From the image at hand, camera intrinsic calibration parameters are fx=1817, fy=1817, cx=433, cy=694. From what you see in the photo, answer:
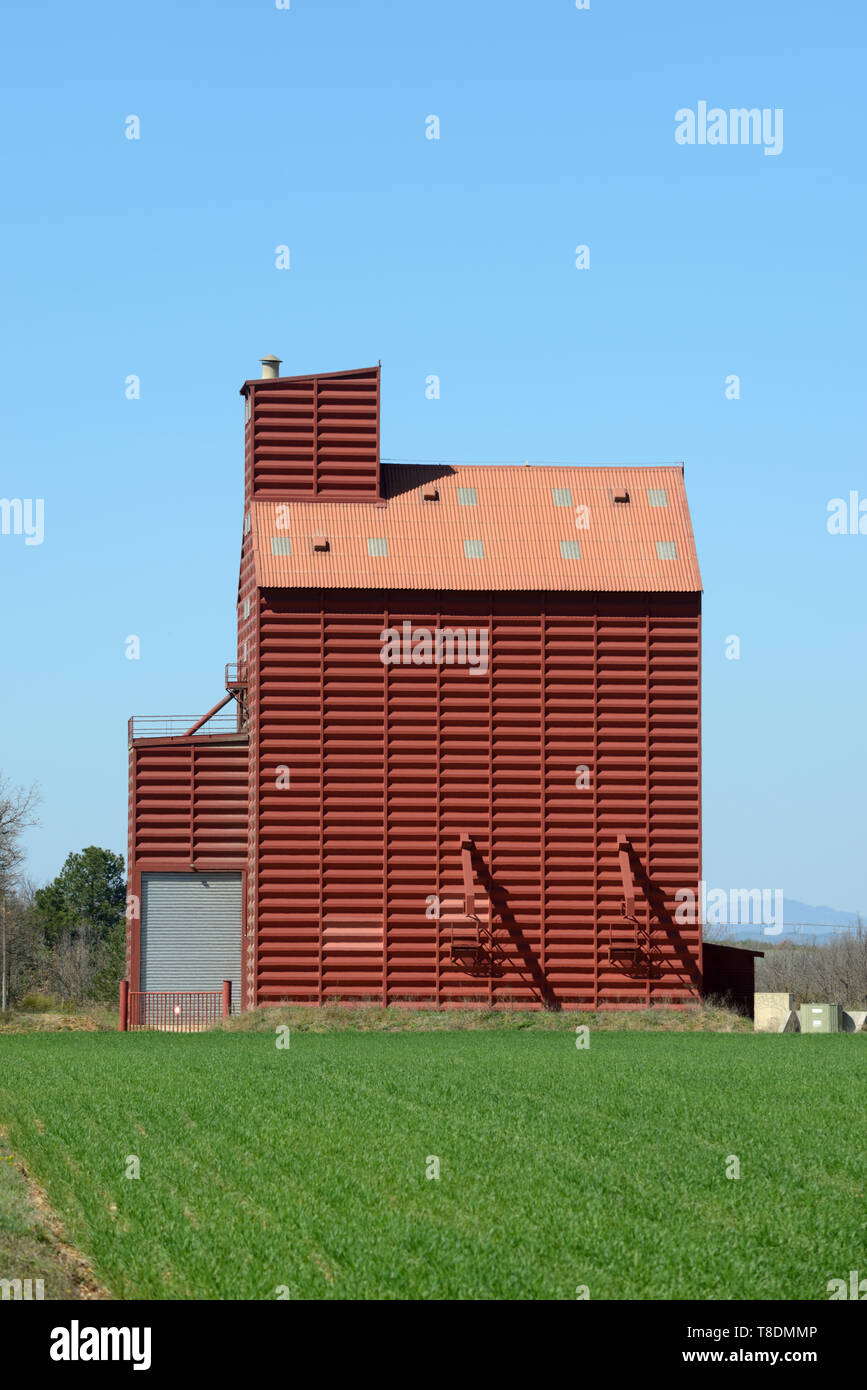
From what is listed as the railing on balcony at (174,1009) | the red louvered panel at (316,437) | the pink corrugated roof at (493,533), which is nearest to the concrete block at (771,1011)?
the pink corrugated roof at (493,533)

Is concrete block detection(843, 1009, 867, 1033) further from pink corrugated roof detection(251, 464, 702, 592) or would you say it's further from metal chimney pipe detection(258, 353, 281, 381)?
metal chimney pipe detection(258, 353, 281, 381)

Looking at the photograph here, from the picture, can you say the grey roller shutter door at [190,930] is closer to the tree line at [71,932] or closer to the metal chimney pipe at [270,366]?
the metal chimney pipe at [270,366]

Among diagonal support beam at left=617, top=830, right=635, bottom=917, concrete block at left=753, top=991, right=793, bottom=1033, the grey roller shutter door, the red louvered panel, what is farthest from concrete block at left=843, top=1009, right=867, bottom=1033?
the red louvered panel

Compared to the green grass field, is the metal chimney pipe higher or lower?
higher

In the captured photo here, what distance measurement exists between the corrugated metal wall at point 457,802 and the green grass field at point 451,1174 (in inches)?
456

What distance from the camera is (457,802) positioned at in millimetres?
41062

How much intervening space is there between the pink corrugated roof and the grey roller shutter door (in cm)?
750

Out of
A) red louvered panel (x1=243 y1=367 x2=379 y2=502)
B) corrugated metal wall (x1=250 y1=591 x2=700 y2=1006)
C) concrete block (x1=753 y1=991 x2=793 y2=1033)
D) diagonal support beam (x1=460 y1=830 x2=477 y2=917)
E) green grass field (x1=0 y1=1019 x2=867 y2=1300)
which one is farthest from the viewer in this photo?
red louvered panel (x1=243 y1=367 x2=379 y2=502)

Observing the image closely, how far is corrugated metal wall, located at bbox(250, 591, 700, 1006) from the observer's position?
134ft

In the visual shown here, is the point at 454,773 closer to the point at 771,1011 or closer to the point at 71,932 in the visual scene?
the point at 771,1011

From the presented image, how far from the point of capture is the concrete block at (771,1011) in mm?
42719

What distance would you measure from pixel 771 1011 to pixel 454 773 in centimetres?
965
